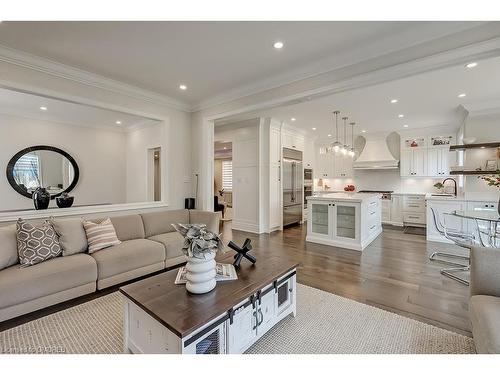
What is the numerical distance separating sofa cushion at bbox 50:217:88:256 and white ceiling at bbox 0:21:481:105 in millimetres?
2031

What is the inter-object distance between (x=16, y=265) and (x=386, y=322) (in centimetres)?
366

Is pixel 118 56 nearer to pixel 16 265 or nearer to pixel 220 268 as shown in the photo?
pixel 16 265

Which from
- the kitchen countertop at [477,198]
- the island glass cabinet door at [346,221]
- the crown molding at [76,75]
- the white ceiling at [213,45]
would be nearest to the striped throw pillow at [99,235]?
the crown molding at [76,75]

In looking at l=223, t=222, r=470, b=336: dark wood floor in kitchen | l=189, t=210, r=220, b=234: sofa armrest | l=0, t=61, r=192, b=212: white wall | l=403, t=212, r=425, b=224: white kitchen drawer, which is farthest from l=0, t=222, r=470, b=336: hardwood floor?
l=0, t=61, r=192, b=212: white wall

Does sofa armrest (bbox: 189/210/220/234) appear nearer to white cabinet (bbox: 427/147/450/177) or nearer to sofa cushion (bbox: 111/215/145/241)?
sofa cushion (bbox: 111/215/145/241)

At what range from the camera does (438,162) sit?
6.27 metres

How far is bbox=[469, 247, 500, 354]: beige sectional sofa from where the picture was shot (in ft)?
4.26

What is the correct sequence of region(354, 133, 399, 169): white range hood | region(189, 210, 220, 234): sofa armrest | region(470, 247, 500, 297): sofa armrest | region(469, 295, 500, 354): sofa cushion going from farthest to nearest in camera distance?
region(354, 133, 399, 169): white range hood
region(189, 210, 220, 234): sofa armrest
region(470, 247, 500, 297): sofa armrest
region(469, 295, 500, 354): sofa cushion

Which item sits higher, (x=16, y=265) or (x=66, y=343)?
(x=16, y=265)

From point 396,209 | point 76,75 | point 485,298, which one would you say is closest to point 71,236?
point 76,75

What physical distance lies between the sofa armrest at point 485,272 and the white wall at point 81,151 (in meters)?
7.29

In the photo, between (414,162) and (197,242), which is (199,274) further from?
(414,162)
